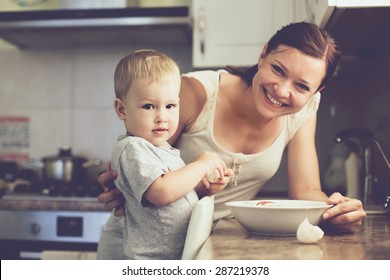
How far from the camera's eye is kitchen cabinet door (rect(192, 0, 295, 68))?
1.39 m

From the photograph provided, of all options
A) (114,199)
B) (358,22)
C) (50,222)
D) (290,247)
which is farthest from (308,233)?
(50,222)

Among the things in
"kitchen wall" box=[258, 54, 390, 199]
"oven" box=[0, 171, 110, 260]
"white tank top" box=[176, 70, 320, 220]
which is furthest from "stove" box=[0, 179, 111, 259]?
"kitchen wall" box=[258, 54, 390, 199]

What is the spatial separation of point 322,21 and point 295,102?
33cm

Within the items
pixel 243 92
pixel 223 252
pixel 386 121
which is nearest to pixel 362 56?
pixel 386 121

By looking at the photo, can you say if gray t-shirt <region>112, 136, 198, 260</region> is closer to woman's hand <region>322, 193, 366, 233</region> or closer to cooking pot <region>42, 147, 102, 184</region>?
woman's hand <region>322, 193, 366, 233</region>

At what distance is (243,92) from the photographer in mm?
834

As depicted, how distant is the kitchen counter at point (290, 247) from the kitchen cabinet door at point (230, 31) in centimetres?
87

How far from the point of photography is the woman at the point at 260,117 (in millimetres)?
670

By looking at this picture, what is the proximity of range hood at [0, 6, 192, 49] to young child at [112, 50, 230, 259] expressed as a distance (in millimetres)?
782

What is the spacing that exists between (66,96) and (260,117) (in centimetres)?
96

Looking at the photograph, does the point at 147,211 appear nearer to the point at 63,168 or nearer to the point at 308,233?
the point at 308,233

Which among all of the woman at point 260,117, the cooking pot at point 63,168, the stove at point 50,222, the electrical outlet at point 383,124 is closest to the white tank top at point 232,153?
the woman at point 260,117

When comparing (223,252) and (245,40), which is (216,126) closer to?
(223,252)

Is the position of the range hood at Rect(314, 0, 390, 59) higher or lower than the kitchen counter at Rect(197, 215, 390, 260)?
higher
